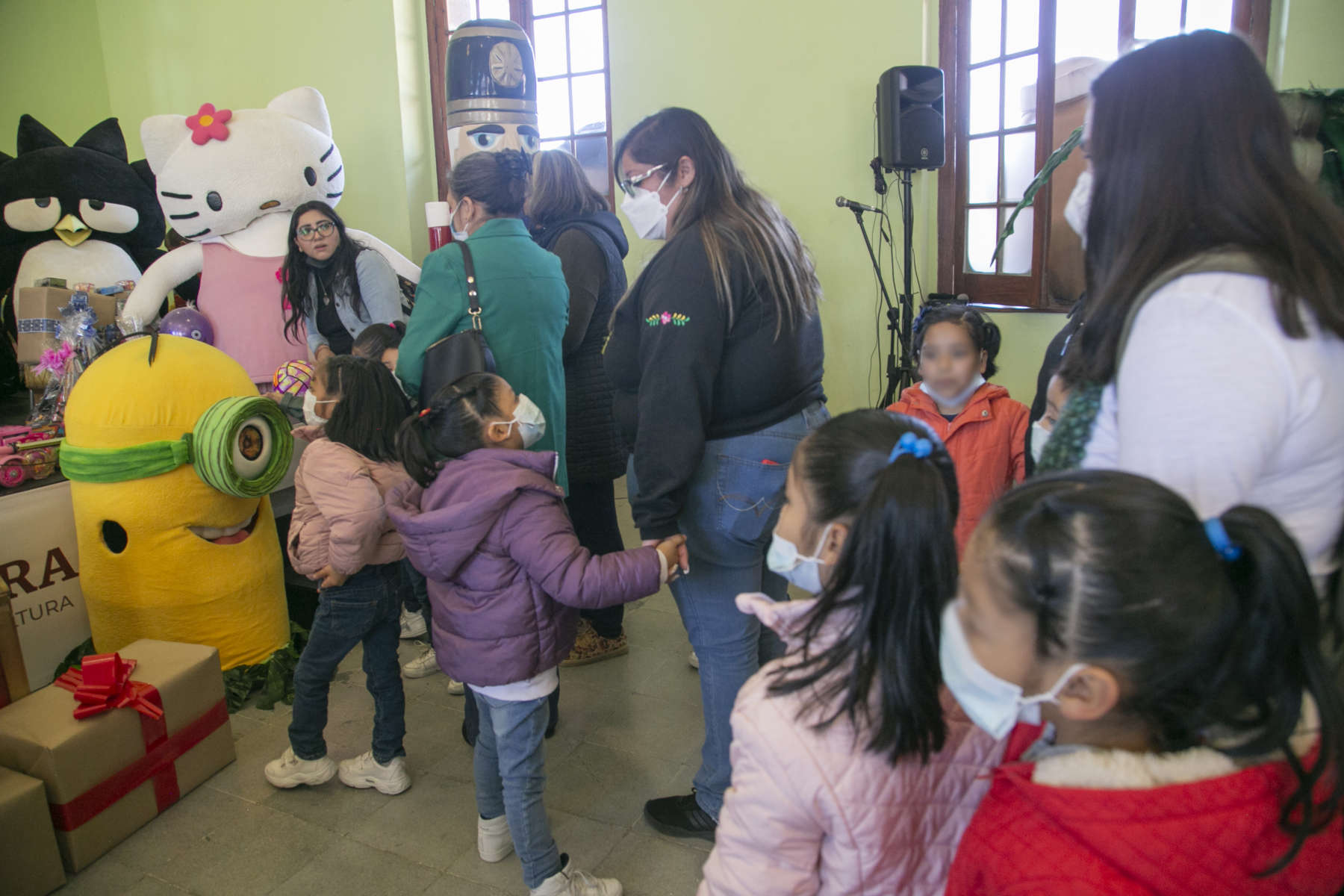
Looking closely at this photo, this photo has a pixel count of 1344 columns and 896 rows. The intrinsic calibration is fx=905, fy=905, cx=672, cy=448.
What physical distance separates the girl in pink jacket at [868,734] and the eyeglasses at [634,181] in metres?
0.88

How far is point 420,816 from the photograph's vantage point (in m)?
2.00

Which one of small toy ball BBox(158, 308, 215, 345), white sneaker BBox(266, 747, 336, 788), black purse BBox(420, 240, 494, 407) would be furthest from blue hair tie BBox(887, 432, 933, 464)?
small toy ball BBox(158, 308, 215, 345)

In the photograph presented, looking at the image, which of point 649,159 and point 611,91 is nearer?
point 649,159

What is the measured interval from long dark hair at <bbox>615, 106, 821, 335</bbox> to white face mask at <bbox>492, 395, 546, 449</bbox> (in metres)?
0.43

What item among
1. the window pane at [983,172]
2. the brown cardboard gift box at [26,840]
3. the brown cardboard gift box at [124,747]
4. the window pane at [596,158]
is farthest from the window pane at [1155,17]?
the brown cardboard gift box at [26,840]

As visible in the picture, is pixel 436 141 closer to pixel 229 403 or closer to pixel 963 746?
pixel 229 403

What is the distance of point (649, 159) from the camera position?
1.69 meters

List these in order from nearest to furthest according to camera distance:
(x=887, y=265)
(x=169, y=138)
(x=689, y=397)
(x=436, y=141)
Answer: (x=689, y=397), (x=169, y=138), (x=887, y=265), (x=436, y=141)

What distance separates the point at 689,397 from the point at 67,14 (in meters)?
6.25

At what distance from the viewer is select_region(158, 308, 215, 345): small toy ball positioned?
329cm

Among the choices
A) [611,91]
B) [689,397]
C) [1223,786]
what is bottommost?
[1223,786]

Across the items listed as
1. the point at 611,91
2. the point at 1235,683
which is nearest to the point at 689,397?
the point at 1235,683

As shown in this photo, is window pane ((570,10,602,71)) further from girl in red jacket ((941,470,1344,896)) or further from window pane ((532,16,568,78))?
girl in red jacket ((941,470,1344,896))

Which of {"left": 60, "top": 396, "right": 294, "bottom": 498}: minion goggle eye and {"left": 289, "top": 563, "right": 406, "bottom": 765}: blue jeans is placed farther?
{"left": 60, "top": 396, "right": 294, "bottom": 498}: minion goggle eye
